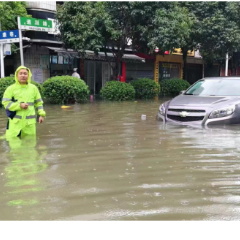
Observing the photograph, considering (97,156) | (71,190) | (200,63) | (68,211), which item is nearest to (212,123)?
(97,156)

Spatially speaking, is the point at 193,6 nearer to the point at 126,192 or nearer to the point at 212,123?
the point at 212,123

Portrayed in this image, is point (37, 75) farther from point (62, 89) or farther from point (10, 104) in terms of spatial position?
point (10, 104)

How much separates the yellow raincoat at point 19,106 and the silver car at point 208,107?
111 inches

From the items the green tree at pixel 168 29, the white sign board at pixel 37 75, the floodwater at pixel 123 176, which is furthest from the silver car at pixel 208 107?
the white sign board at pixel 37 75

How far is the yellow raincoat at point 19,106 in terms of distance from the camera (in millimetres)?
5613

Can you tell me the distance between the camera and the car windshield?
766 cm

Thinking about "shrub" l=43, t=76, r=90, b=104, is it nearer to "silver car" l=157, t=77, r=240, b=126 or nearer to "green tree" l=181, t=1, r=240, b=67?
"silver car" l=157, t=77, r=240, b=126

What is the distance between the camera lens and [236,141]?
5801mm

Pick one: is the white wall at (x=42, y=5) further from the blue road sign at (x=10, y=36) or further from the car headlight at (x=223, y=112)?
the car headlight at (x=223, y=112)

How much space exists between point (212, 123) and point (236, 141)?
1.01 m

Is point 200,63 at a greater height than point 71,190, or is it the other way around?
point 200,63

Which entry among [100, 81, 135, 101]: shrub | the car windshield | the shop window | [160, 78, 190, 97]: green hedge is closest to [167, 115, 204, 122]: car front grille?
the car windshield

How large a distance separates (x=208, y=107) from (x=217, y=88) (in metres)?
1.30

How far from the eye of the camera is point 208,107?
6.86 m
